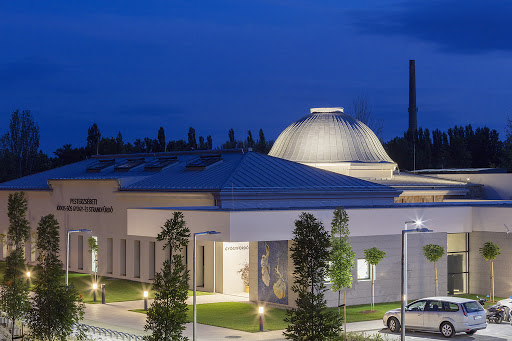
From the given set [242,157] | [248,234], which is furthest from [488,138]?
[248,234]

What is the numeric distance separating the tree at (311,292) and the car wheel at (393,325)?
28.6 ft

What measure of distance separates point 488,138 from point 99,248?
289 ft

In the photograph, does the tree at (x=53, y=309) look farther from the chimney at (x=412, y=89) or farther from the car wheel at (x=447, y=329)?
the chimney at (x=412, y=89)

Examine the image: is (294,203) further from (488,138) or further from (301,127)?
(488,138)

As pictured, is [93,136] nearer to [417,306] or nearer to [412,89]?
[412,89]

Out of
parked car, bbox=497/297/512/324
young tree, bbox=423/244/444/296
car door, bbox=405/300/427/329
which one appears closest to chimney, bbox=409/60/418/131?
young tree, bbox=423/244/444/296

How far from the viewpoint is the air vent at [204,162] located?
60688 mm

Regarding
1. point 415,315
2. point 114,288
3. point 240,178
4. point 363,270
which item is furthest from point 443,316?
point 114,288

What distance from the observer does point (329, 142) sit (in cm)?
6925

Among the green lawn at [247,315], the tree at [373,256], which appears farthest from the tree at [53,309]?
the tree at [373,256]

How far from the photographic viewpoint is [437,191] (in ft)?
216

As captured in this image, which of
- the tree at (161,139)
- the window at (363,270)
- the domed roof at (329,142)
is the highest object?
the tree at (161,139)

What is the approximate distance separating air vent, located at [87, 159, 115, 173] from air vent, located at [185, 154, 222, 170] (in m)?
10.7

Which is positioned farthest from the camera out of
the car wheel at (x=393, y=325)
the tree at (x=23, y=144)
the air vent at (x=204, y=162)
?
the tree at (x=23, y=144)
